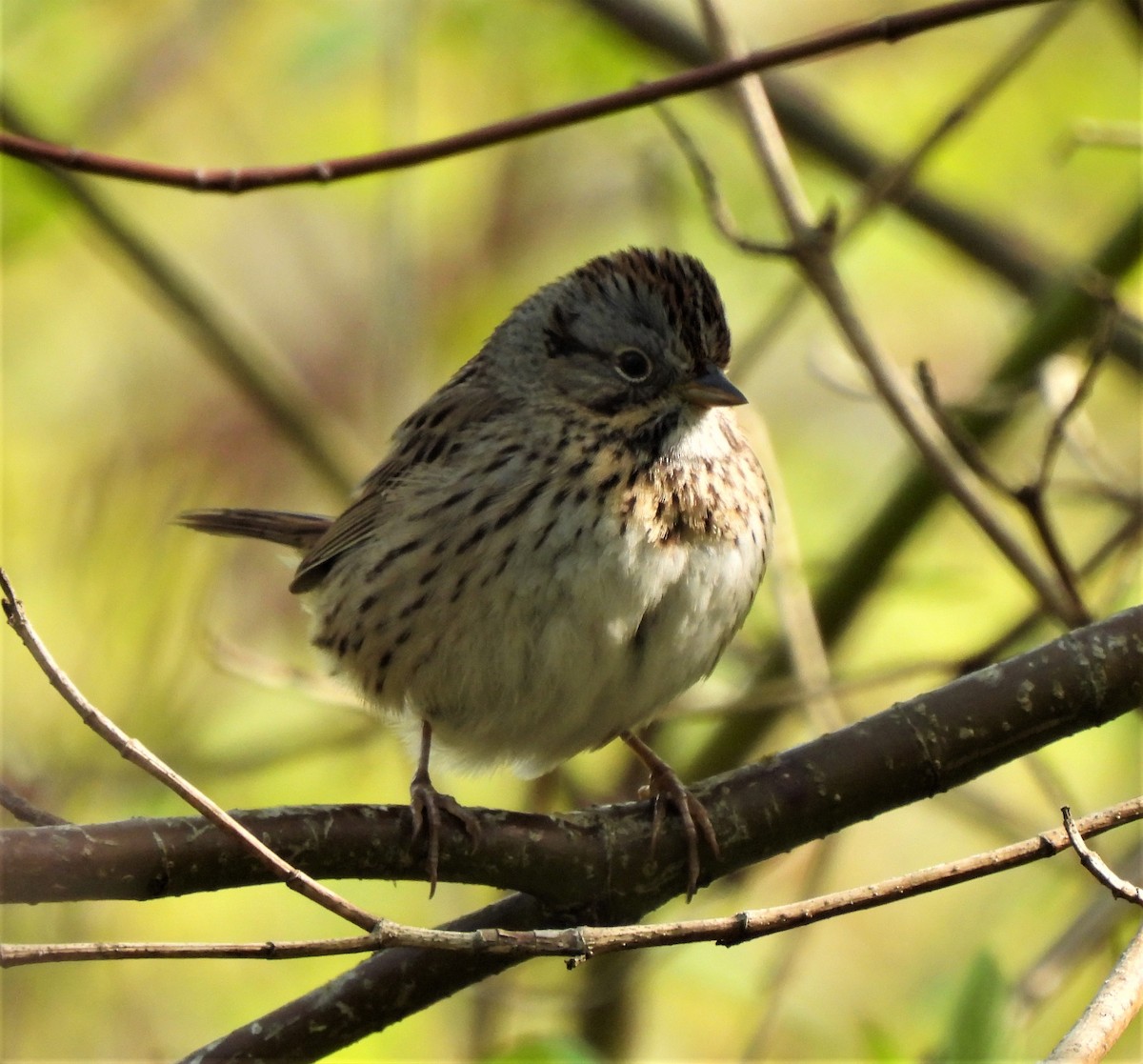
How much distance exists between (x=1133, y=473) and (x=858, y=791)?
10.9ft

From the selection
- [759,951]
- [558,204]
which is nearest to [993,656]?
[759,951]

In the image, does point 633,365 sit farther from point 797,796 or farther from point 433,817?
point 433,817

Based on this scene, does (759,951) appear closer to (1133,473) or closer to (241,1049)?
(1133,473)

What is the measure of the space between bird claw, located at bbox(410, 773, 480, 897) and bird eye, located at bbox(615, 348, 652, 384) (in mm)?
1212

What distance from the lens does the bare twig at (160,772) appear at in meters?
2.12

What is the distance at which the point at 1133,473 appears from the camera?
5914 millimetres

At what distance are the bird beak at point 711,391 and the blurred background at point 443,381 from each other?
80 centimetres

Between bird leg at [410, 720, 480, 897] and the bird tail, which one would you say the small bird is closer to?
bird leg at [410, 720, 480, 897]

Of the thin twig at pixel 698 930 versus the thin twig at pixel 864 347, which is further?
the thin twig at pixel 864 347

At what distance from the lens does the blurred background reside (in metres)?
4.61

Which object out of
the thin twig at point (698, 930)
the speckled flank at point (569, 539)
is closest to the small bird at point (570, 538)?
the speckled flank at point (569, 539)

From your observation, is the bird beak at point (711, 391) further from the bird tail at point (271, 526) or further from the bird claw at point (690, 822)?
the bird tail at point (271, 526)

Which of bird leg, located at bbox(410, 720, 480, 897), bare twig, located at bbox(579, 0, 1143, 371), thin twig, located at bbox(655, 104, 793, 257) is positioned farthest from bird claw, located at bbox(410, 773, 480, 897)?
bare twig, located at bbox(579, 0, 1143, 371)

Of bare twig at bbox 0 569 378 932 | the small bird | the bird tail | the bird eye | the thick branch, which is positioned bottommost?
bare twig at bbox 0 569 378 932
